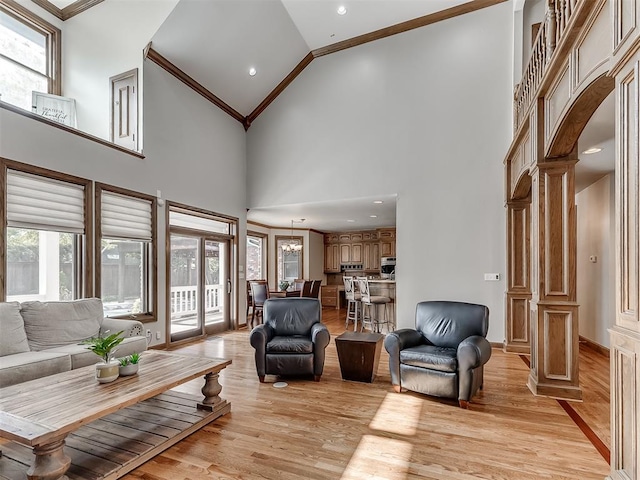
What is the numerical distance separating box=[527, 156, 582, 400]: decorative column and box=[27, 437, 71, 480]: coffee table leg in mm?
3867

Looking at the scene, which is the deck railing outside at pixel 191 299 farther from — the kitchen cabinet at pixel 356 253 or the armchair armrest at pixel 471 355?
the kitchen cabinet at pixel 356 253

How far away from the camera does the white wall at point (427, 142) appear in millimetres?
5477

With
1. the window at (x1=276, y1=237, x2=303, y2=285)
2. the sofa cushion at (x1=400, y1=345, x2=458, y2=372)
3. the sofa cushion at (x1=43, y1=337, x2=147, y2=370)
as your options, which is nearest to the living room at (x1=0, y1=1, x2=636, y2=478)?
the sofa cushion at (x1=43, y1=337, x2=147, y2=370)

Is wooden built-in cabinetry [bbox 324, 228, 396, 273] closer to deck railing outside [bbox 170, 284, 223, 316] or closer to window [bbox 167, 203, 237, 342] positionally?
window [bbox 167, 203, 237, 342]

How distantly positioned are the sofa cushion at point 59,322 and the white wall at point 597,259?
21.2 ft

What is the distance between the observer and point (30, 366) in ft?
9.58

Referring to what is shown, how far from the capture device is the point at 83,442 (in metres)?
2.47

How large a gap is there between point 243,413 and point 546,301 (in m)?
3.04

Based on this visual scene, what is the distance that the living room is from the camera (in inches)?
211

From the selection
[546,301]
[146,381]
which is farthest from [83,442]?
[546,301]

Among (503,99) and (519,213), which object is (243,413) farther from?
(503,99)

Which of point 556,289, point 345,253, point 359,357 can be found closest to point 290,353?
point 359,357

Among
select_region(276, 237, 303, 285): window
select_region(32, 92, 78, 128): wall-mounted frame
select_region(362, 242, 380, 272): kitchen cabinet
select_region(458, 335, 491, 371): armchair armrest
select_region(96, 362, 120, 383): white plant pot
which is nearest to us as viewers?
select_region(96, 362, 120, 383): white plant pot

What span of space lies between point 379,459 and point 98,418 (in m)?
1.83
